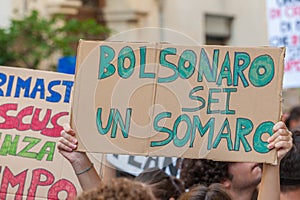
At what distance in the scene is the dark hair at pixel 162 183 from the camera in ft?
17.5

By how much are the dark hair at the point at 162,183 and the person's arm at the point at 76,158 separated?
85cm

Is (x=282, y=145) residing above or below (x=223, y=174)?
below

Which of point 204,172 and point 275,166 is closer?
point 275,166

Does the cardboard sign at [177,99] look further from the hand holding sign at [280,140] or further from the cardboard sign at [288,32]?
the cardboard sign at [288,32]

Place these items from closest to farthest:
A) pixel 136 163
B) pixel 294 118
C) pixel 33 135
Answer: pixel 33 135 → pixel 136 163 → pixel 294 118

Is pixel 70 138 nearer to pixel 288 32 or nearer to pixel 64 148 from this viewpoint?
pixel 64 148

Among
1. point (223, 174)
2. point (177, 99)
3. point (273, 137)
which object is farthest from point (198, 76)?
point (223, 174)

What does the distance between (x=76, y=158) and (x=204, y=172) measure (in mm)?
1105

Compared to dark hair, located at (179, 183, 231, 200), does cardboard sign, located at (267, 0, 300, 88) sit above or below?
above

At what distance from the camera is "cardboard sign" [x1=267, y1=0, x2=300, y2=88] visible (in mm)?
8922

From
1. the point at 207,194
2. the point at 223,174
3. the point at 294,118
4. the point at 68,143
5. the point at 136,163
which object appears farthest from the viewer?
the point at 294,118

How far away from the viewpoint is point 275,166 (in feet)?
14.1

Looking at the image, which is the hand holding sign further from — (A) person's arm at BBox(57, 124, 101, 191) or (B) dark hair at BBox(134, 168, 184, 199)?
(B) dark hair at BBox(134, 168, 184, 199)

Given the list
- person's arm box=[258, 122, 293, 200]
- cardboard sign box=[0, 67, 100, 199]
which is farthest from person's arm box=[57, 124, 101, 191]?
person's arm box=[258, 122, 293, 200]
